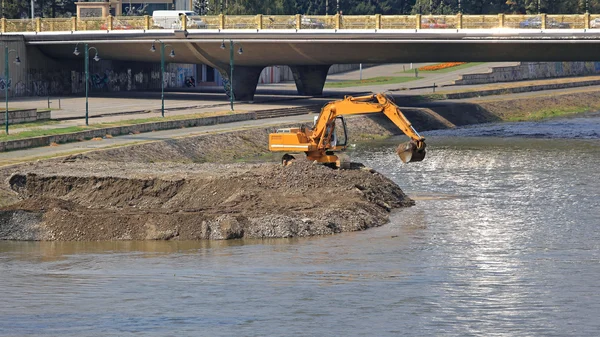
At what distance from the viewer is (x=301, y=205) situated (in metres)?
46.5

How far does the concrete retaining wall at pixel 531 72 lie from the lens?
133000 mm

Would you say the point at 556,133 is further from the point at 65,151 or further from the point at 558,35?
the point at 65,151

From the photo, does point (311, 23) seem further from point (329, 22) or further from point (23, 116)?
point (23, 116)

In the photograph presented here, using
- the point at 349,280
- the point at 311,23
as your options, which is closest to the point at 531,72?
the point at 311,23

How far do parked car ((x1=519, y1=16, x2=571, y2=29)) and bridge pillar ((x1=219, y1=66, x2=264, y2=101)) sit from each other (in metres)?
29.1

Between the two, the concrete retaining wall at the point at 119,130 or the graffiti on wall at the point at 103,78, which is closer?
the concrete retaining wall at the point at 119,130

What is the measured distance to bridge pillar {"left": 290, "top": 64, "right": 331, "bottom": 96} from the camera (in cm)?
10850

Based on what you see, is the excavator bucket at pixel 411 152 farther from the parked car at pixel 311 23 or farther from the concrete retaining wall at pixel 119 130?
the parked car at pixel 311 23

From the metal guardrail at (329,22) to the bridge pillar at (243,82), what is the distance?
669 centimetres

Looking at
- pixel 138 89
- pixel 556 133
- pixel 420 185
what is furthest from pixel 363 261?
pixel 138 89

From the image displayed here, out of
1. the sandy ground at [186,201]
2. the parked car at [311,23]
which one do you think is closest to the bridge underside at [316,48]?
the parked car at [311,23]

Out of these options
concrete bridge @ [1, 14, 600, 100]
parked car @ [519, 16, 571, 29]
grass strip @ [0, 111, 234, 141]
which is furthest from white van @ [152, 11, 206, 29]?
parked car @ [519, 16, 571, 29]

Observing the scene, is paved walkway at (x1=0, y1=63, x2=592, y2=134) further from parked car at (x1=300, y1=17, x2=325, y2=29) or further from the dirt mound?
the dirt mound

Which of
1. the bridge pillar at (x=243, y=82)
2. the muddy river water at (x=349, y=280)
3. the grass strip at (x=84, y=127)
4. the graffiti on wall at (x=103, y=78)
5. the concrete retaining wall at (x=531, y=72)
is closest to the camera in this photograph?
the muddy river water at (x=349, y=280)
